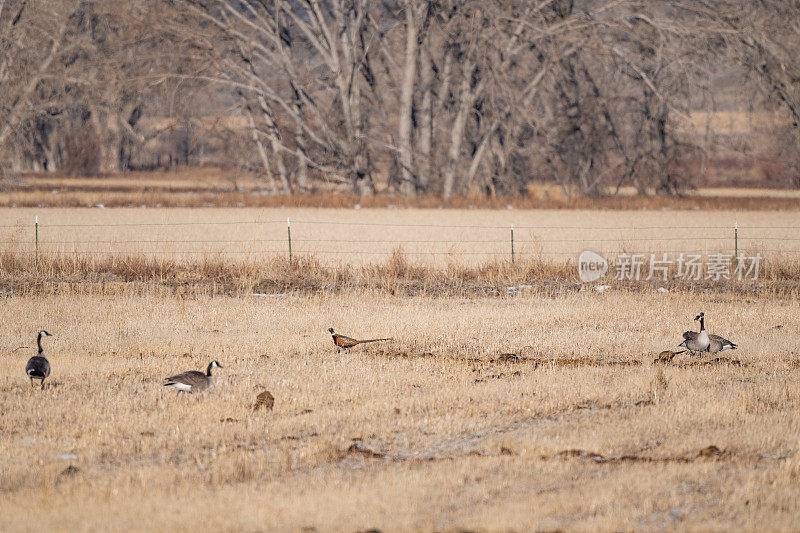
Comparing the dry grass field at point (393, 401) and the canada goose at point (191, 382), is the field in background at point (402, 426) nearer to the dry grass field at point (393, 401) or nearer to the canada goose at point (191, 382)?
the dry grass field at point (393, 401)

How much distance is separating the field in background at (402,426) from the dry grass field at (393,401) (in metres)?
0.03

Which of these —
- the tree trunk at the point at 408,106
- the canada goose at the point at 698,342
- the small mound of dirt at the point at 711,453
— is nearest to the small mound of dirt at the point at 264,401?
the small mound of dirt at the point at 711,453

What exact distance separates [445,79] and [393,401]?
3587 cm

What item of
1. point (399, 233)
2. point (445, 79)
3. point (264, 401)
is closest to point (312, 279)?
point (264, 401)

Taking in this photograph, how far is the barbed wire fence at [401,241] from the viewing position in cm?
2431

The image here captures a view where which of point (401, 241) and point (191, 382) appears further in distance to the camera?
point (401, 241)

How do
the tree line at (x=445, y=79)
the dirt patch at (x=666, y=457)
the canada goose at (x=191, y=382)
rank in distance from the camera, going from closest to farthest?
the dirt patch at (x=666, y=457) < the canada goose at (x=191, y=382) < the tree line at (x=445, y=79)

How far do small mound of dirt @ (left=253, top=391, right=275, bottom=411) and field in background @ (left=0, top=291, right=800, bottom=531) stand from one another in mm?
131

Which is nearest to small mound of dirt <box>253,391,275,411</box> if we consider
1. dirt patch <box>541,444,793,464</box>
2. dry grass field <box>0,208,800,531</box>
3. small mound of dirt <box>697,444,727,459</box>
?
dry grass field <box>0,208,800,531</box>

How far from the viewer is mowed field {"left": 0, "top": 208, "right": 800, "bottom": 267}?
2434 centimetres

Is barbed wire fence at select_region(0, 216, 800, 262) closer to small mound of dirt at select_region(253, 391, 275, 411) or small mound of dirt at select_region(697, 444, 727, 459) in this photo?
small mound of dirt at select_region(253, 391, 275, 411)

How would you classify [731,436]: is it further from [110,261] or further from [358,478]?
[110,261]

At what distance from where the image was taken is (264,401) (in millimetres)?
9875

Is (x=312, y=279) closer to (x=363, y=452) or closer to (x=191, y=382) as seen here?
(x=191, y=382)
